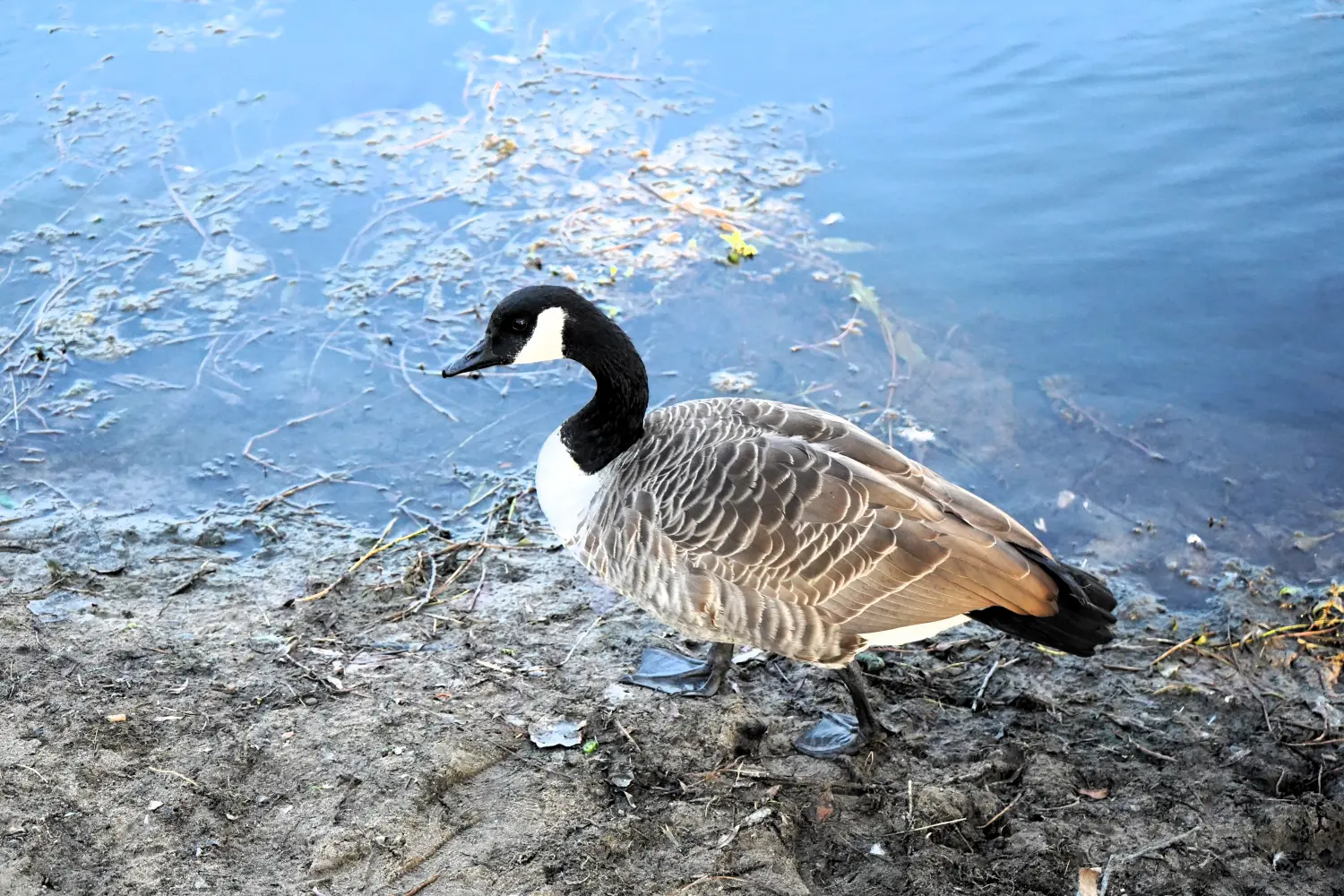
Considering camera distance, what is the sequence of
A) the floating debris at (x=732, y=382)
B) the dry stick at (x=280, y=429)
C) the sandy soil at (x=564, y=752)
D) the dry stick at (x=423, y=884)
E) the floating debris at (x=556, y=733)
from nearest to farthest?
the dry stick at (x=423, y=884) < the sandy soil at (x=564, y=752) < the floating debris at (x=556, y=733) < the dry stick at (x=280, y=429) < the floating debris at (x=732, y=382)

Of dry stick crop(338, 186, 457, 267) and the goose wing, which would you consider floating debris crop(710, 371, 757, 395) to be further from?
dry stick crop(338, 186, 457, 267)

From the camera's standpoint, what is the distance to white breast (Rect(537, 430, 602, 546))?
4328 mm

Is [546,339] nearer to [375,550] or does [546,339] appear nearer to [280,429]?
[375,550]

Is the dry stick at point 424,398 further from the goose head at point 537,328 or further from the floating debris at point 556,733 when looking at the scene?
the floating debris at point 556,733

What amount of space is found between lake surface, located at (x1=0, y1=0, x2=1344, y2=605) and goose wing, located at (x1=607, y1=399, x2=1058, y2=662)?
5.38ft

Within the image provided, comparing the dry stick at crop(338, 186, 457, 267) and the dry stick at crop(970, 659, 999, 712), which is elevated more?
the dry stick at crop(338, 186, 457, 267)

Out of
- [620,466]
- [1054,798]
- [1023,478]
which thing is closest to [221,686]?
[620,466]

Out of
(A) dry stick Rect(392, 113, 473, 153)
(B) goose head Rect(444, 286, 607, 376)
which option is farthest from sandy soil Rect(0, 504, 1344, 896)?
(A) dry stick Rect(392, 113, 473, 153)

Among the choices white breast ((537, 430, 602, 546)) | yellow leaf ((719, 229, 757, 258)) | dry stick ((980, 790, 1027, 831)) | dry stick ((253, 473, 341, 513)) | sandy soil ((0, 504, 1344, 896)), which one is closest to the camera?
sandy soil ((0, 504, 1344, 896))

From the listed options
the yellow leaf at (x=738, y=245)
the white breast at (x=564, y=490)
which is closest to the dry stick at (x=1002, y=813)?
the white breast at (x=564, y=490)

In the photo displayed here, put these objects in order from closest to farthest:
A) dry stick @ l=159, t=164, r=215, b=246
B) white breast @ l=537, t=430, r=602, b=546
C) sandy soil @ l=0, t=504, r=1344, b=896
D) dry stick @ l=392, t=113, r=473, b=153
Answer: sandy soil @ l=0, t=504, r=1344, b=896
white breast @ l=537, t=430, r=602, b=546
dry stick @ l=159, t=164, r=215, b=246
dry stick @ l=392, t=113, r=473, b=153

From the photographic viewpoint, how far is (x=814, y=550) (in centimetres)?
392

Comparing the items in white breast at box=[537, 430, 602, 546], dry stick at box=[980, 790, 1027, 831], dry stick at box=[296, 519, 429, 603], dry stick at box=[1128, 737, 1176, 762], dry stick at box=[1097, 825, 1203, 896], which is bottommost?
dry stick at box=[1128, 737, 1176, 762]

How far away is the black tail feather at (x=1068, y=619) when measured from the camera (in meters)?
3.88
